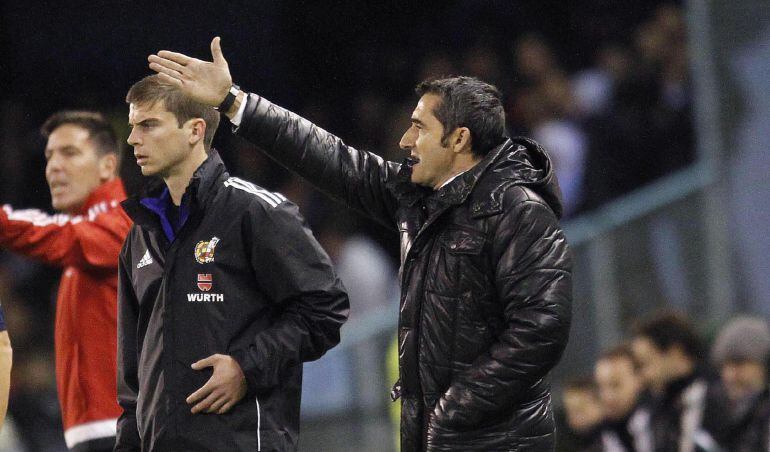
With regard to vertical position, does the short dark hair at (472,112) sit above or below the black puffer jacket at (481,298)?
above

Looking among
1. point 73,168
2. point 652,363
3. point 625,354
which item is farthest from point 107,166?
point 625,354

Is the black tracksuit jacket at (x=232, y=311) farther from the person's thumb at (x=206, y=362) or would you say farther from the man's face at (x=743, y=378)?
the man's face at (x=743, y=378)

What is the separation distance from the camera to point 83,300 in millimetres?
4457

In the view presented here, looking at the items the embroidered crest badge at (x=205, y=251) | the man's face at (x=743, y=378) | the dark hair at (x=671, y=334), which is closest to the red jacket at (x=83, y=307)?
the embroidered crest badge at (x=205, y=251)

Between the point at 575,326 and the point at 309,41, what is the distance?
3.35m

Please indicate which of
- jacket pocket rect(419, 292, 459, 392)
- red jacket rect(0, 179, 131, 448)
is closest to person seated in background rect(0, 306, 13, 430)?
red jacket rect(0, 179, 131, 448)

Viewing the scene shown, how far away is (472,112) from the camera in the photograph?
362 cm

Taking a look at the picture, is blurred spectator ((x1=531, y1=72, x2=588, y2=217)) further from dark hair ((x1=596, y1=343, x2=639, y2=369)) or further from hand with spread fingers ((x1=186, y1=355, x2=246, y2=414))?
hand with spread fingers ((x1=186, y1=355, x2=246, y2=414))

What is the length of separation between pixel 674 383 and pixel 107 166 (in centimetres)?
322

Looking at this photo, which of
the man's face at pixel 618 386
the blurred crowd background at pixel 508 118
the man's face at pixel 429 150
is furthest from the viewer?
the blurred crowd background at pixel 508 118

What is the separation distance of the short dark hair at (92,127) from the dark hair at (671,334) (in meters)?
3.08

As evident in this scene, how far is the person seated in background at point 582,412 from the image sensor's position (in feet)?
23.0

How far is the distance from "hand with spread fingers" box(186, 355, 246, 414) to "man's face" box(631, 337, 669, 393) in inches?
141

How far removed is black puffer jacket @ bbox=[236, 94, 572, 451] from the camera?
341 centimetres
